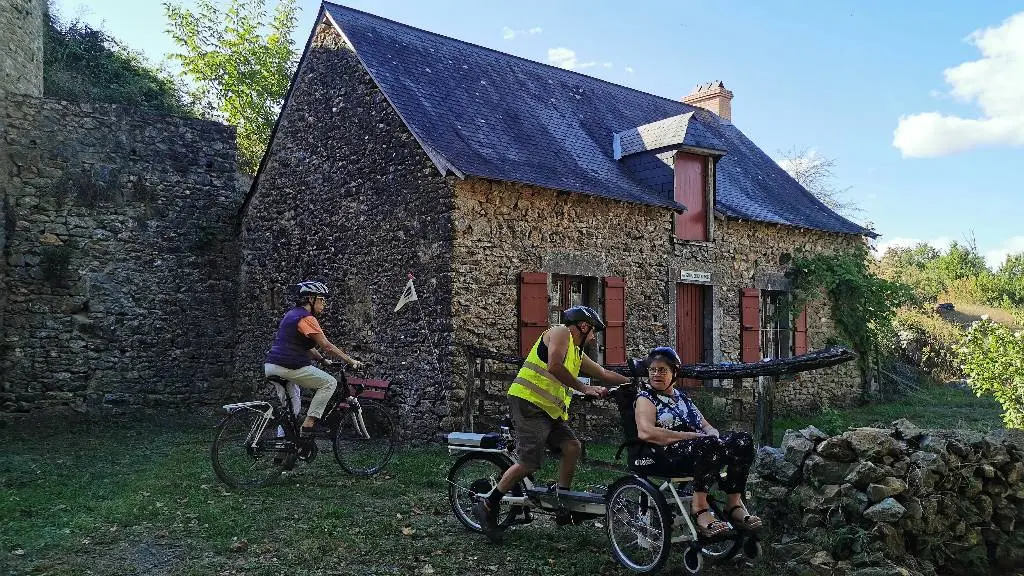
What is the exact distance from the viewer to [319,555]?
4742mm

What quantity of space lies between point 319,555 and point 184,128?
31.4 feet

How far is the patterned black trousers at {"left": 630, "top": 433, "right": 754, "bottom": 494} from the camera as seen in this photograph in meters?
4.27

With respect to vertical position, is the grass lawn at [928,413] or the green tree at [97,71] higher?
the green tree at [97,71]

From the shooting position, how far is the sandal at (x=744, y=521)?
14.0 feet

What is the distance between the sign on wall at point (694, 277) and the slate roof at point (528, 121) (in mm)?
1103

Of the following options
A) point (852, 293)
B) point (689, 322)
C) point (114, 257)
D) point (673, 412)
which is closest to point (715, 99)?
point (852, 293)

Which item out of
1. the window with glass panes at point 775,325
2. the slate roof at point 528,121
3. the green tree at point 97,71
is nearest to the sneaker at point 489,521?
the slate roof at point 528,121

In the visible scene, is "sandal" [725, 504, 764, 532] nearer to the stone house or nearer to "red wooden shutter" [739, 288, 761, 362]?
the stone house

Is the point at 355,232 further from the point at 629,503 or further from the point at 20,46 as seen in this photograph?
the point at 629,503

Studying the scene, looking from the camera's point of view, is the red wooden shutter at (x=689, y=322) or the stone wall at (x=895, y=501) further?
the red wooden shutter at (x=689, y=322)

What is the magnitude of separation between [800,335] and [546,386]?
9951 mm

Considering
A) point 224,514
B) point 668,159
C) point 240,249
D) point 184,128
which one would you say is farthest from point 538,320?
point 184,128

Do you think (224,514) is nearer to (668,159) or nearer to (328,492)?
(328,492)

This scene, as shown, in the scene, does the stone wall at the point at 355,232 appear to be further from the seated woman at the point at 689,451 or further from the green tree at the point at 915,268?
the green tree at the point at 915,268
